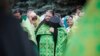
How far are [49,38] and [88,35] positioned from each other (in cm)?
387

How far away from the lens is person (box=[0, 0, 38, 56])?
0.83 m

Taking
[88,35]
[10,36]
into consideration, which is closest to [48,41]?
[10,36]

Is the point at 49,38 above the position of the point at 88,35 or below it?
below

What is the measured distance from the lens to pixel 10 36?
2.79 feet

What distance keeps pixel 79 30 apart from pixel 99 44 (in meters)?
0.05

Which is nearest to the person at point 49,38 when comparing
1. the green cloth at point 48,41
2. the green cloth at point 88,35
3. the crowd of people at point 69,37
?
the green cloth at point 48,41

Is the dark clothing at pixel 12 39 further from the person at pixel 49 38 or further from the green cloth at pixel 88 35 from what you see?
the person at pixel 49 38

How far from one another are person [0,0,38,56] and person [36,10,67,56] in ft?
11.7

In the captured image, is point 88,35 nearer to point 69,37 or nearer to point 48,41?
point 69,37

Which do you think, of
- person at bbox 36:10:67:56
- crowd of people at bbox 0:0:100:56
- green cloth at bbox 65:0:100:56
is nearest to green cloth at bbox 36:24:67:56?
person at bbox 36:10:67:56

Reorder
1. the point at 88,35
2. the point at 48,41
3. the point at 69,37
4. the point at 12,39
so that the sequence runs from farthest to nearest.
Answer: the point at 48,41, the point at 69,37, the point at 12,39, the point at 88,35

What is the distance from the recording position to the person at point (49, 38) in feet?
14.7

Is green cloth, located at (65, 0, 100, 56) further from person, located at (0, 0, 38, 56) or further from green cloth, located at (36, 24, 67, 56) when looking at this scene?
green cloth, located at (36, 24, 67, 56)

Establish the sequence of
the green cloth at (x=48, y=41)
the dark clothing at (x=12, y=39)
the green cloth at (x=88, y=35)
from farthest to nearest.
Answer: the green cloth at (x=48, y=41), the dark clothing at (x=12, y=39), the green cloth at (x=88, y=35)
